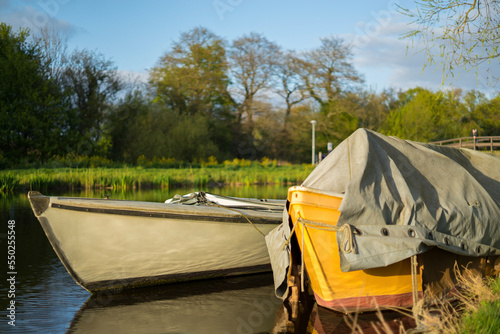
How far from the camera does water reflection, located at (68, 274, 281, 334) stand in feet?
16.8

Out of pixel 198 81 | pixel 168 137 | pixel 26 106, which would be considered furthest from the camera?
pixel 198 81

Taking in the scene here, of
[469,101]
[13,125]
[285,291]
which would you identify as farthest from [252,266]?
[469,101]

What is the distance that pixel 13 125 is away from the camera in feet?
88.8

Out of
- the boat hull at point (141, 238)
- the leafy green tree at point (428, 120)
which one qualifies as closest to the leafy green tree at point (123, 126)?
the leafy green tree at point (428, 120)

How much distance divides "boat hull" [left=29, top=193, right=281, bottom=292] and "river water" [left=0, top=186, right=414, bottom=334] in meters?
0.24

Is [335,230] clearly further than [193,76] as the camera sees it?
No

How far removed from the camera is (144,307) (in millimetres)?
5777

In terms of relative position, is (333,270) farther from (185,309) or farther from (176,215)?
(176,215)

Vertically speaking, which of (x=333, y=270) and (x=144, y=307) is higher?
(x=333, y=270)

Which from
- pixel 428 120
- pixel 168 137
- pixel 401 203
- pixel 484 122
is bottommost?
pixel 401 203

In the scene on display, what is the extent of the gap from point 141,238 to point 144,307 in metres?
0.78

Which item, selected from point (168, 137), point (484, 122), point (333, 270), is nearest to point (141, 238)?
point (333, 270)

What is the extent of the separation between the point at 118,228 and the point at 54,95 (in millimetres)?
25435

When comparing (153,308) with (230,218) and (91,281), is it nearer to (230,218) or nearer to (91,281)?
(91,281)
